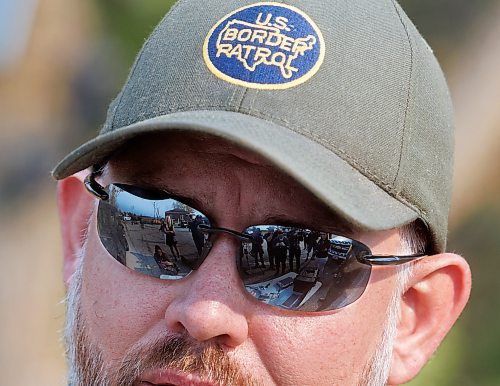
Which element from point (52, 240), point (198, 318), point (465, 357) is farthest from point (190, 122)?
point (52, 240)

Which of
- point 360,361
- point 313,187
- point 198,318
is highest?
point 313,187

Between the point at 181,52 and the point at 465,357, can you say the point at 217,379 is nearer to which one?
the point at 181,52

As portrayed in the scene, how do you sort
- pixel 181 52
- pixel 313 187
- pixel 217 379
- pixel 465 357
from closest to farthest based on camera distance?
pixel 313 187 → pixel 217 379 → pixel 181 52 → pixel 465 357

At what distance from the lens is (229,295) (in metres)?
2.02

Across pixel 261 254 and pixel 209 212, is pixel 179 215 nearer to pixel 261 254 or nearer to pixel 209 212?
pixel 209 212

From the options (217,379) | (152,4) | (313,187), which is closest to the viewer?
(313,187)

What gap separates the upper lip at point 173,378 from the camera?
6.59ft

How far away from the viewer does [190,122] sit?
1920 millimetres

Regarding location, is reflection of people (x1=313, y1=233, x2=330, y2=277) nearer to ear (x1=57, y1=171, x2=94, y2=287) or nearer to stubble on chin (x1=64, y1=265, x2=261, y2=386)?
stubble on chin (x1=64, y1=265, x2=261, y2=386)

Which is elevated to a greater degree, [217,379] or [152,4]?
[217,379]

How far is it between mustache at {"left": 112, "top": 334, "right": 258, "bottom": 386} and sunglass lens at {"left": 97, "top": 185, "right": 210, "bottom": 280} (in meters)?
0.16

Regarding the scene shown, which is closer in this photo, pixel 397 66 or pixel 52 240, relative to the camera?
pixel 397 66

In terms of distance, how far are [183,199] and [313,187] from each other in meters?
0.37

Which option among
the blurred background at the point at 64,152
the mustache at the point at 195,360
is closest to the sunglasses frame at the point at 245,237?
the mustache at the point at 195,360
